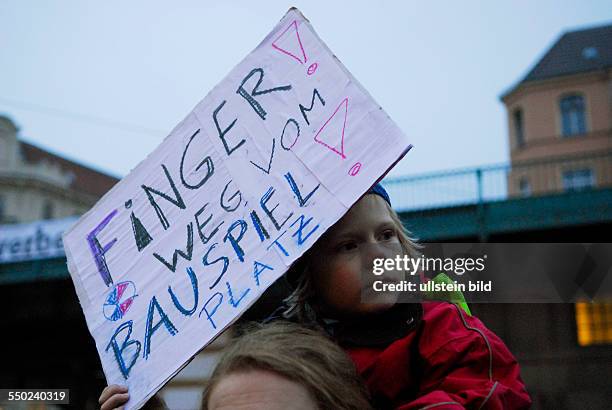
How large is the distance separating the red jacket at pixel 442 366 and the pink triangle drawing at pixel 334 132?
471mm

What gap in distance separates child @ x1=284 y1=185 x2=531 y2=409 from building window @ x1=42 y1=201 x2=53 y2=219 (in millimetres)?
54967

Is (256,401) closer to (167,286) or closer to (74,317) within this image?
(167,286)

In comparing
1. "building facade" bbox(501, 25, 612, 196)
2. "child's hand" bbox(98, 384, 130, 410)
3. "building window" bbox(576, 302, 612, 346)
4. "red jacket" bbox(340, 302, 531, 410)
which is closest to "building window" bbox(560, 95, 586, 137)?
"building facade" bbox(501, 25, 612, 196)

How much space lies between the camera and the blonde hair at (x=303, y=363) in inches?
62.5

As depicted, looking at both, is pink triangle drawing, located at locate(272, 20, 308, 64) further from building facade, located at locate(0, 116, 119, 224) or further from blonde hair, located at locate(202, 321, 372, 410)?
building facade, located at locate(0, 116, 119, 224)

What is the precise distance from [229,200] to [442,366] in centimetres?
74

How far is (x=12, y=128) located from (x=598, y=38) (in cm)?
4151

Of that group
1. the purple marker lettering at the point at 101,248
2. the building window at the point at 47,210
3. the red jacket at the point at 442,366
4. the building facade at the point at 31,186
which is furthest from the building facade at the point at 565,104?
the red jacket at the point at 442,366

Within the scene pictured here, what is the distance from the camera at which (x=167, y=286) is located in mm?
2057

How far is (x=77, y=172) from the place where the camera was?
61594mm

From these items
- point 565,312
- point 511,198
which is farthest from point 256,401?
point 511,198

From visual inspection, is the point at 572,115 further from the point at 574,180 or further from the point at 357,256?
the point at 357,256

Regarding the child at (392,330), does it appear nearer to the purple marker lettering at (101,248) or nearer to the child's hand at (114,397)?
the child's hand at (114,397)

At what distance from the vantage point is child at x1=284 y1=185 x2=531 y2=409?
169 cm
